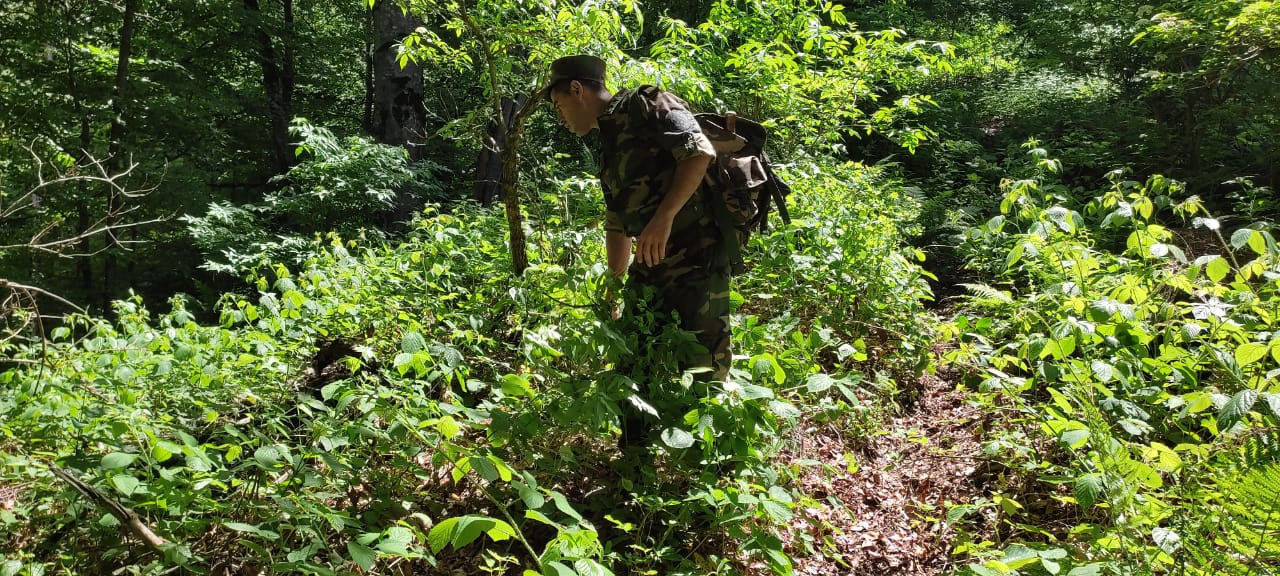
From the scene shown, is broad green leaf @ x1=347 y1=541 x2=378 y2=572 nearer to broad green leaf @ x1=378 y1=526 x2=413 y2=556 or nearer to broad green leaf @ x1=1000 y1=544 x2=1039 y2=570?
broad green leaf @ x1=378 y1=526 x2=413 y2=556

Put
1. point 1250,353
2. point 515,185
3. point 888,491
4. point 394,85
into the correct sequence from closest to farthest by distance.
Answer: 1. point 1250,353
2. point 888,491
3. point 515,185
4. point 394,85

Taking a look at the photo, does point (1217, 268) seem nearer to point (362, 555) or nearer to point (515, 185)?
point (362, 555)

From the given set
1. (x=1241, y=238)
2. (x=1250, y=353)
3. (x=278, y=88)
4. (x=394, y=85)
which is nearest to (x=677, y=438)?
(x=1250, y=353)

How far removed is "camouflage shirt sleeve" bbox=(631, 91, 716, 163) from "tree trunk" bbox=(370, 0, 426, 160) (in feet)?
21.3

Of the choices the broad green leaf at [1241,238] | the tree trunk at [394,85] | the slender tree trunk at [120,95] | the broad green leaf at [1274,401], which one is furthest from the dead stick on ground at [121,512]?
the slender tree trunk at [120,95]

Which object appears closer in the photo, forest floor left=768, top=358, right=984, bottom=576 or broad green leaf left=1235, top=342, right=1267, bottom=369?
broad green leaf left=1235, top=342, right=1267, bottom=369

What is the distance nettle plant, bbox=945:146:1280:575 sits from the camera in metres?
2.18

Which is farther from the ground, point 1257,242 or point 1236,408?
point 1257,242

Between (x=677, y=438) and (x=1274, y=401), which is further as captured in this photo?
(x=677, y=438)

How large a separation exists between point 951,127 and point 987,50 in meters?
2.65

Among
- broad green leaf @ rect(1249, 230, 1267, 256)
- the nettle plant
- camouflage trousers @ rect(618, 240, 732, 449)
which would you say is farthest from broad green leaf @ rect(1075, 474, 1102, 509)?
camouflage trousers @ rect(618, 240, 732, 449)

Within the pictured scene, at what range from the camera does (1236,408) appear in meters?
2.34

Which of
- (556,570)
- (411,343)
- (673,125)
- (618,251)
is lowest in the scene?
(556,570)

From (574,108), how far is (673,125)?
605 millimetres
